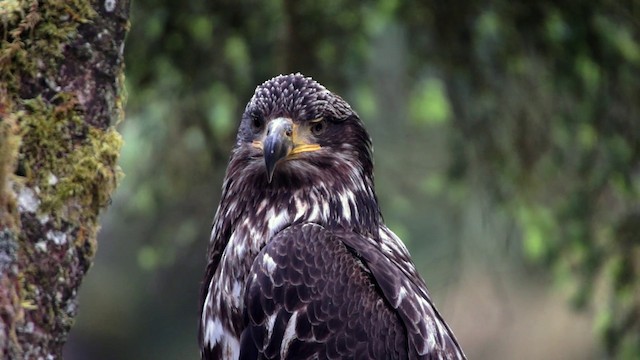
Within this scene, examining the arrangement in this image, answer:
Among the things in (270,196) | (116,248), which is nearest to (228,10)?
(270,196)

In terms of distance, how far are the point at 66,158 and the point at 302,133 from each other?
4.00 ft

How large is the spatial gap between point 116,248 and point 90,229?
39.9 feet

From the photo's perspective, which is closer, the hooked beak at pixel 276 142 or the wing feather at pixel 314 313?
the wing feather at pixel 314 313

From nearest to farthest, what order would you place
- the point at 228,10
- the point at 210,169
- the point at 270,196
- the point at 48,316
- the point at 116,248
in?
the point at 48,316, the point at 270,196, the point at 228,10, the point at 210,169, the point at 116,248

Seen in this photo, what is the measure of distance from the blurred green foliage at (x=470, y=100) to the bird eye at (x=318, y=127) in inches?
80.1

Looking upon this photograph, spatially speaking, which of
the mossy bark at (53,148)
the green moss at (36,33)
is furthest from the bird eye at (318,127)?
the green moss at (36,33)

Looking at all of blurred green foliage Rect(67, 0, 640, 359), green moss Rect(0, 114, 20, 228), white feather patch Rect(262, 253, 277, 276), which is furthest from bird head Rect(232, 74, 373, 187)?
blurred green foliage Rect(67, 0, 640, 359)

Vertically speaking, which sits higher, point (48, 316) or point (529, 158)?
point (529, 158)

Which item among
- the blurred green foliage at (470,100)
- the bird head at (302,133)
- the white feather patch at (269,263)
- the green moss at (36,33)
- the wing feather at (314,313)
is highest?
the blurred green foliage at (470,100)

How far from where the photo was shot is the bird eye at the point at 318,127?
471 centimetres

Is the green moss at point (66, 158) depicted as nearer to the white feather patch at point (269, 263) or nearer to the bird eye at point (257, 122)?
the white feather patch at point (269, 263)

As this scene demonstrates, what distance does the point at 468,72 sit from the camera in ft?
23.2

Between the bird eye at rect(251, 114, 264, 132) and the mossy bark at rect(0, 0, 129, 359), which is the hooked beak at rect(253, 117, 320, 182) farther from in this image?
the mossy bark at rect(0, 0, 129, 359)

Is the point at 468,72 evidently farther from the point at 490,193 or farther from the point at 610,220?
the point at 610,220
